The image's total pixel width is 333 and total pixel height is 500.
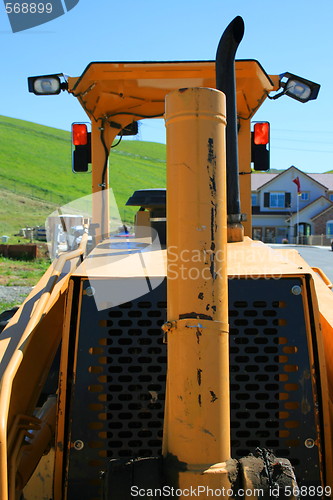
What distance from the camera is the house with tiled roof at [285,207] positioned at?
5781 cm

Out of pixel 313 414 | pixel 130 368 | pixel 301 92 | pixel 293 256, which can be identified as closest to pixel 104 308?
pixel 130 368

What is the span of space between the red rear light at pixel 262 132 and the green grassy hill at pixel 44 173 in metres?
33.9

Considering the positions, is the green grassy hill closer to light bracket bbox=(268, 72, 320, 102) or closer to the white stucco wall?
the white stucco wall

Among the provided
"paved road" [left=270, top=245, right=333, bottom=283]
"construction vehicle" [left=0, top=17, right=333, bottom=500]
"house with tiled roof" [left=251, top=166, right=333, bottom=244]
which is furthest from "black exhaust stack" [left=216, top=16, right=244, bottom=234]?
"house with tiled roof" [left=251, top=166, right=333, bottom=244]

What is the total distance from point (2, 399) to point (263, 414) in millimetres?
1134

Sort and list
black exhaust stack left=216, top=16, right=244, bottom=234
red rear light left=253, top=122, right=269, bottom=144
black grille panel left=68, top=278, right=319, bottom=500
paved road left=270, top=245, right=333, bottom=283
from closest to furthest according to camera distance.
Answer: black grille panel left=68, top=278, right=319, bottom=500 < black exhaust stack left=216, top=16, right=244, bottom=234 < red rear light left=253, top=122, right=269, bottom=144 < paved road left=270, top=245, right=333, bottom=283

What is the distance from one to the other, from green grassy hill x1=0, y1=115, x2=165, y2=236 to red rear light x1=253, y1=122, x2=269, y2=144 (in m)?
33.9

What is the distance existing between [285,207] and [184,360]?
193ft

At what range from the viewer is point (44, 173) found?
72688 millimetres

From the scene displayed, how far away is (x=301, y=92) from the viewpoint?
13.7 feet

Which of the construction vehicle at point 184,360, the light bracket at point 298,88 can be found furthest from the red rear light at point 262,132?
Answer: the construction vehicle at point 184,360

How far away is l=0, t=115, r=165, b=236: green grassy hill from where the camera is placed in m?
51.5

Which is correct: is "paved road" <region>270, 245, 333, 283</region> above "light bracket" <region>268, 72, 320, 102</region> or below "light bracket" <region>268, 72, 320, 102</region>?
above

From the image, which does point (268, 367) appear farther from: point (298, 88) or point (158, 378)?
point (298, 88)
